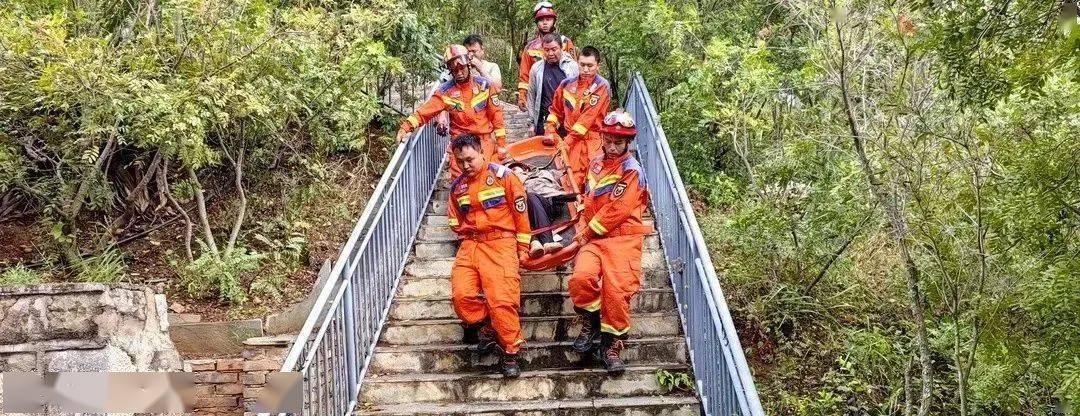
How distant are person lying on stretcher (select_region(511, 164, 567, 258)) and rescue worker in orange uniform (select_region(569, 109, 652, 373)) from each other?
333mm

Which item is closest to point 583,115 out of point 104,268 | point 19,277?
point 104,268

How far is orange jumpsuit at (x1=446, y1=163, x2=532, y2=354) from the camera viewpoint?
5.04 meters

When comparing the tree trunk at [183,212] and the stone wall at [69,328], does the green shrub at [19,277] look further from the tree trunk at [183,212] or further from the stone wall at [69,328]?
the stone wall at [69,328]

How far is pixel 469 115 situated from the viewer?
6871 mm

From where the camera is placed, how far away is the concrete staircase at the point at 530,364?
4977mm

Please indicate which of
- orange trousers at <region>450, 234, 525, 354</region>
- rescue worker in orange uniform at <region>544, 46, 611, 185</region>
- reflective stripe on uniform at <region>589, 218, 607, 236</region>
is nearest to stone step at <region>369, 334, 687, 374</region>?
orange trousers at <region>450, 234, 525, 354</region>

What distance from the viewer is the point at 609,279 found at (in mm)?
4984

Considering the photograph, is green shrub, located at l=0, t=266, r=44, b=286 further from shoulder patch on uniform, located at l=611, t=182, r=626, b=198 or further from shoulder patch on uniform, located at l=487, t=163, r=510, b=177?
shoulder patch on uniform, located at l=611, t=182, r=626, b=198

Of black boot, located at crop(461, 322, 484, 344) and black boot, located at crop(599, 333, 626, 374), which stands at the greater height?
black boot, located at crop(461, 322, 484, 344)

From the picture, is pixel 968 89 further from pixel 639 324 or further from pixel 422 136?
pixel 422 136

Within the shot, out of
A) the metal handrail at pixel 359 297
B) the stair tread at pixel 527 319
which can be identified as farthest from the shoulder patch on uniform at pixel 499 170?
the stair tread at pixel 527 319

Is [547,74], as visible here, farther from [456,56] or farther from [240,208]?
[240,208]

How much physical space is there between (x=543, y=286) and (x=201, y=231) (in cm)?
427

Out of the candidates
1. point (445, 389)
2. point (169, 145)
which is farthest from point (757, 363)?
point (169, 145)
